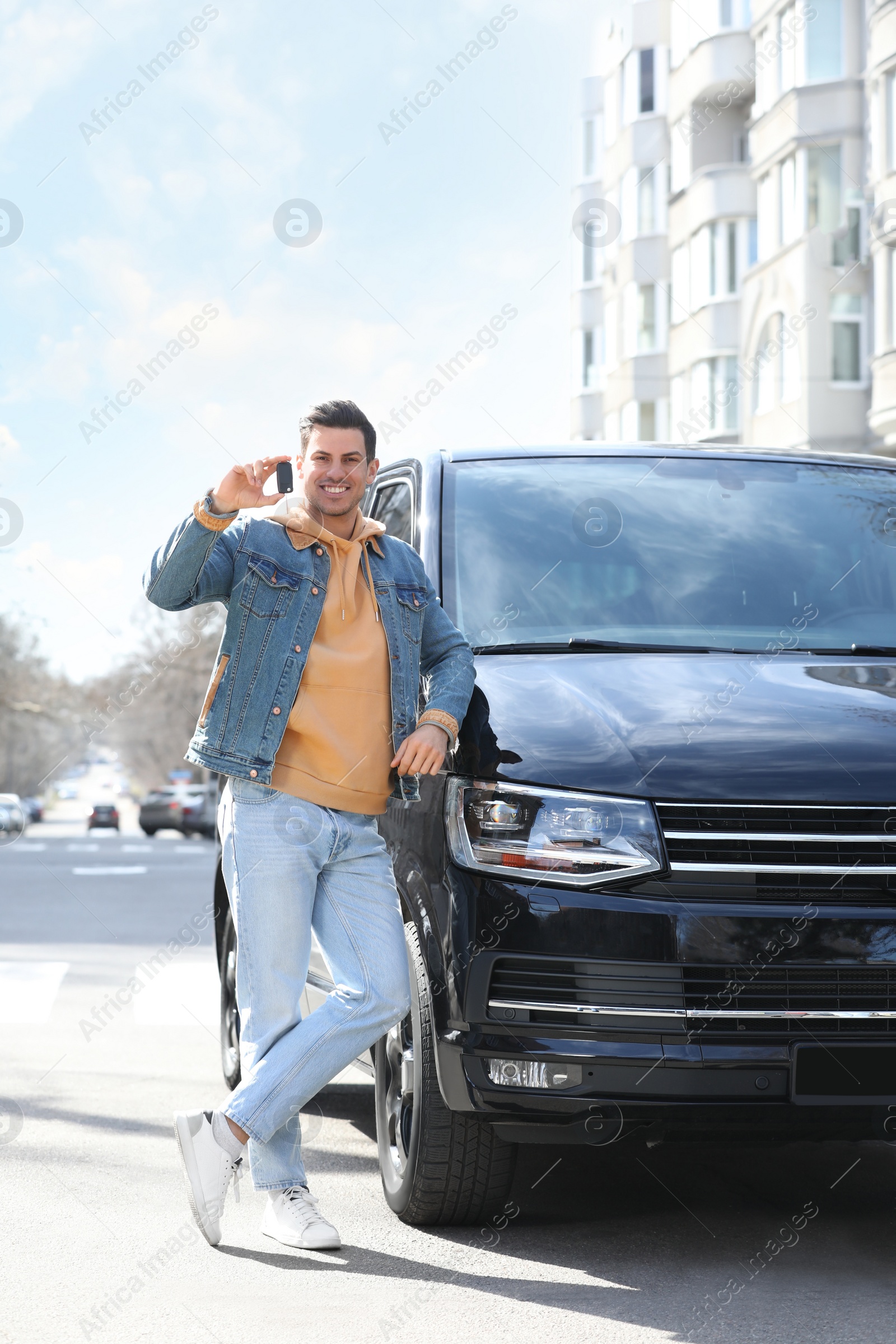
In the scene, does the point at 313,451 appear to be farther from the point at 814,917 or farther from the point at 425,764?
the point at 814,917

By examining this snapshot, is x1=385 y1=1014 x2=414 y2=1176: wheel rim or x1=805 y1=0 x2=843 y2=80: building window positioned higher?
x1=805 y1=0 x2=843 y2=80: building window

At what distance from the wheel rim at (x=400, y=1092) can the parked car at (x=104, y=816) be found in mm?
76317

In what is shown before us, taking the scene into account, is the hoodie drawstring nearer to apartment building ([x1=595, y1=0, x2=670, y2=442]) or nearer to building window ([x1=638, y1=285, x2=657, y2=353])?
apartment building ([x1=595, y1=0, x2=670, y2=442])

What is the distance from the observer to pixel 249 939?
409cm

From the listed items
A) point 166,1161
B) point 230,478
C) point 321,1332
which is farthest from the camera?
point 166,1161

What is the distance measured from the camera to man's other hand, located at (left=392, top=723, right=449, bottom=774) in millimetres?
3953

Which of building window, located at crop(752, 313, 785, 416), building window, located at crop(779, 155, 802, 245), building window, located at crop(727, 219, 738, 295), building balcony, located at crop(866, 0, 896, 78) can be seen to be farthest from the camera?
building window, located at crop(727, 219, 738, 295)

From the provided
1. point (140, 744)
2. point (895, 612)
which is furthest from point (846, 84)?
point (140, 744)

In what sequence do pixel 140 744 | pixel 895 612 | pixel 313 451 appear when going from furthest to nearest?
pixel 140 744 → pixel 895 612 → pixel 313 451

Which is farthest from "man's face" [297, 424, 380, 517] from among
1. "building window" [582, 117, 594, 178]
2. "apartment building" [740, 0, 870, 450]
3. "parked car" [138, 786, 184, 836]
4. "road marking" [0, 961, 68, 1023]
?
"building window" [582, 117, 594, 178]

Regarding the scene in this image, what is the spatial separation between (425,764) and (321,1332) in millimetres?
1279

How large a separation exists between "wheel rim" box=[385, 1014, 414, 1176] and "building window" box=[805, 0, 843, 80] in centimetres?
3083

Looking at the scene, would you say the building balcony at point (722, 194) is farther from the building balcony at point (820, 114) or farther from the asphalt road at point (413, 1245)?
the asphalt road at point (413, 1245)

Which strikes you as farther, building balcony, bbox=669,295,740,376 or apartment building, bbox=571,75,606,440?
apartment building, bbox=571,75,606,440
